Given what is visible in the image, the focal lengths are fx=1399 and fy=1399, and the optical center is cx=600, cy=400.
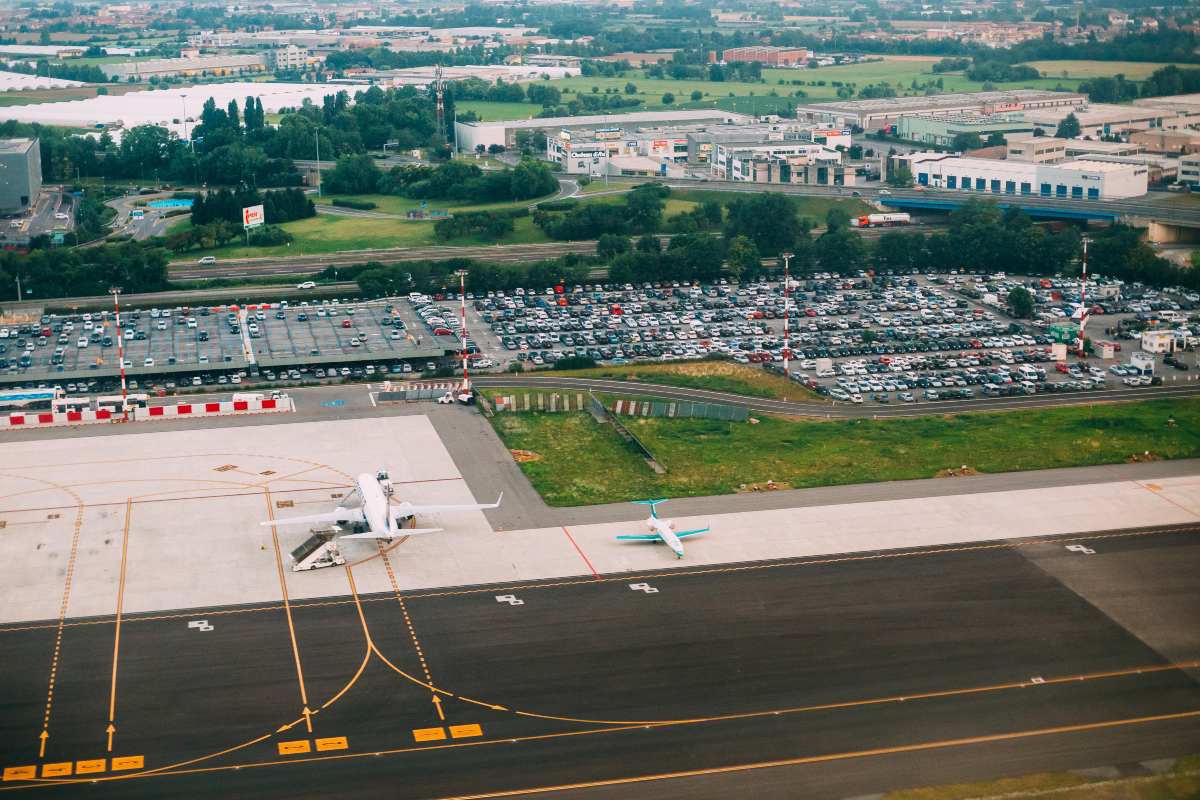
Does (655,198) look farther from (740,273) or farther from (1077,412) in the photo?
(1077,412)

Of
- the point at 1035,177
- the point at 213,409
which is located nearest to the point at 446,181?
the point at 1035,177

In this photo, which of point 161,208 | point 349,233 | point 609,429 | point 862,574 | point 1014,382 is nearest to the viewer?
point 862,574

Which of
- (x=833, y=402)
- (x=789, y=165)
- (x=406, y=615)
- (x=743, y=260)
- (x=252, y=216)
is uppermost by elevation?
(x=789, y=165)

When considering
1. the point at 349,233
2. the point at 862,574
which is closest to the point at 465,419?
the point at 862,574

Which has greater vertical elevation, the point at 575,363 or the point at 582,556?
the point at 575,363

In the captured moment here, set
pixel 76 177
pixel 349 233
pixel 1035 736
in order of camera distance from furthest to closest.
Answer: pixel 76 177, pixel 349 233, pixel 1035 736

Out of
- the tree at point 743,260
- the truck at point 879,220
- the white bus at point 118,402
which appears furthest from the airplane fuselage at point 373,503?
the truck at point 879,220

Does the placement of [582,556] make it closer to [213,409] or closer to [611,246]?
[213,409]

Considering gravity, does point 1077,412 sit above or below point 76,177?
below
